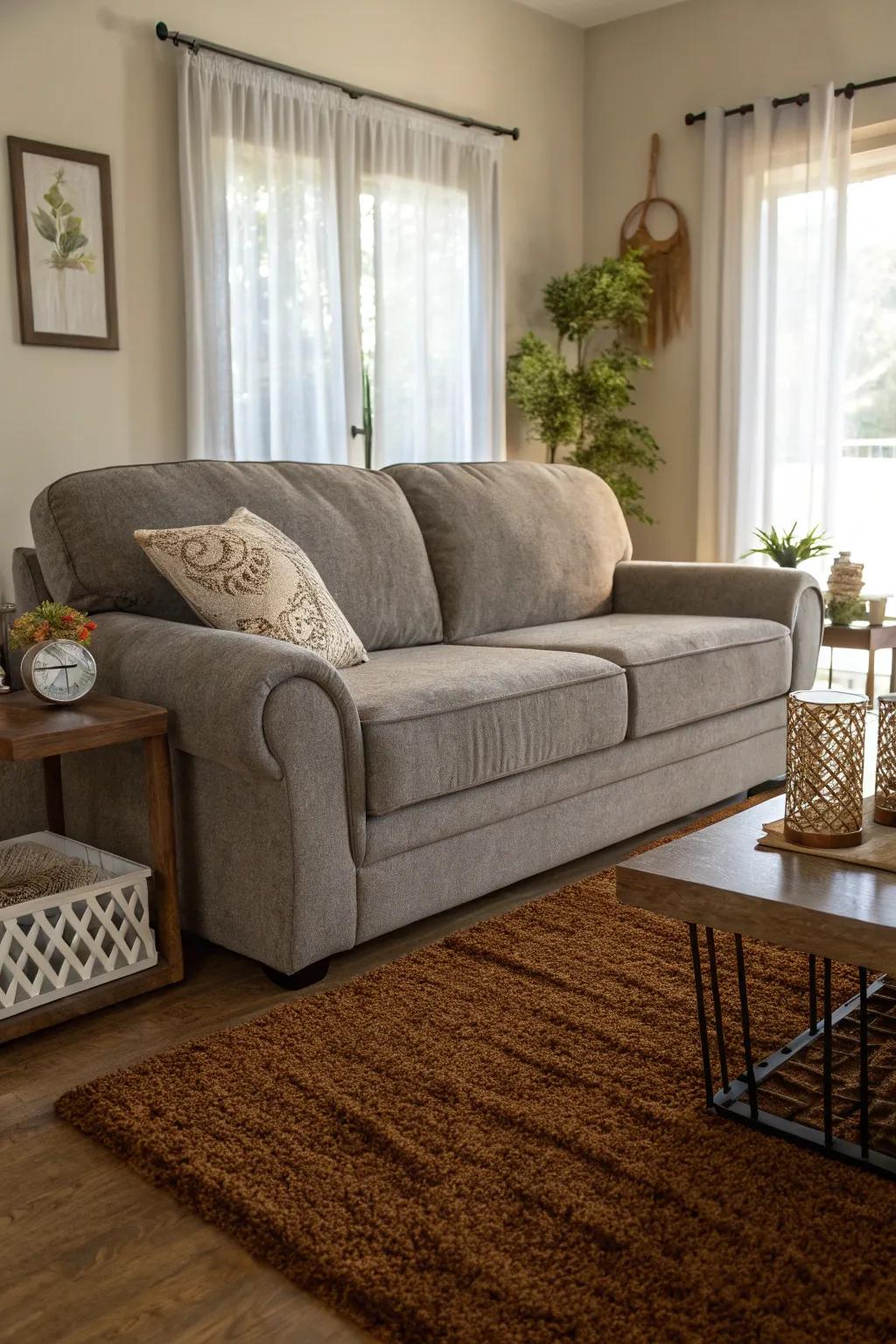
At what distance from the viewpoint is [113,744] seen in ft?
7.14

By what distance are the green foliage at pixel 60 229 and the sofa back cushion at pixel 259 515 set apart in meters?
1.01

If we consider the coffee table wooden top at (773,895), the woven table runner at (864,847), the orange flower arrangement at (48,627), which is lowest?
the coffee table wooden top at (773,895)

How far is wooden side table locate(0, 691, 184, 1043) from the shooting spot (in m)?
1.98

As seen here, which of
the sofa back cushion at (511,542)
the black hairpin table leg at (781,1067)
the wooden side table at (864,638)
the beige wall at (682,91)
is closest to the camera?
the black hairpin table leg at (781,1067)

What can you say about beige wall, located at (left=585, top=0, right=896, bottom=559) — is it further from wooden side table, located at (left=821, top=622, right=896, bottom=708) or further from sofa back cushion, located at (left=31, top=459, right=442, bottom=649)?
sofa back cushion, located at (left=31, top=459, right=442, bottom=649)

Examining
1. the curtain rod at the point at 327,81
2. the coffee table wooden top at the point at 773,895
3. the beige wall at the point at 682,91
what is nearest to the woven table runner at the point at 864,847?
the coffee table wooden top at the point at 773,895

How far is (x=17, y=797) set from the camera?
262 centimetres

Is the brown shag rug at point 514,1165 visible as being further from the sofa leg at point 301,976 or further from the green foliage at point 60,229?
the green foliage at point 60,229

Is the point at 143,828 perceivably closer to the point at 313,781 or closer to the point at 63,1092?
the point at 313,781

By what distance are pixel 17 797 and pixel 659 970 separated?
4.64 feet

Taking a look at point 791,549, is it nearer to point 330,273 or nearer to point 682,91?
point 330,273

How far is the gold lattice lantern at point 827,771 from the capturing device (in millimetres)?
1622

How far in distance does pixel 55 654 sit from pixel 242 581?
448mm

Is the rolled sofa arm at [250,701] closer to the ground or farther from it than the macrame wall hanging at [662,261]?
closer to the ground
